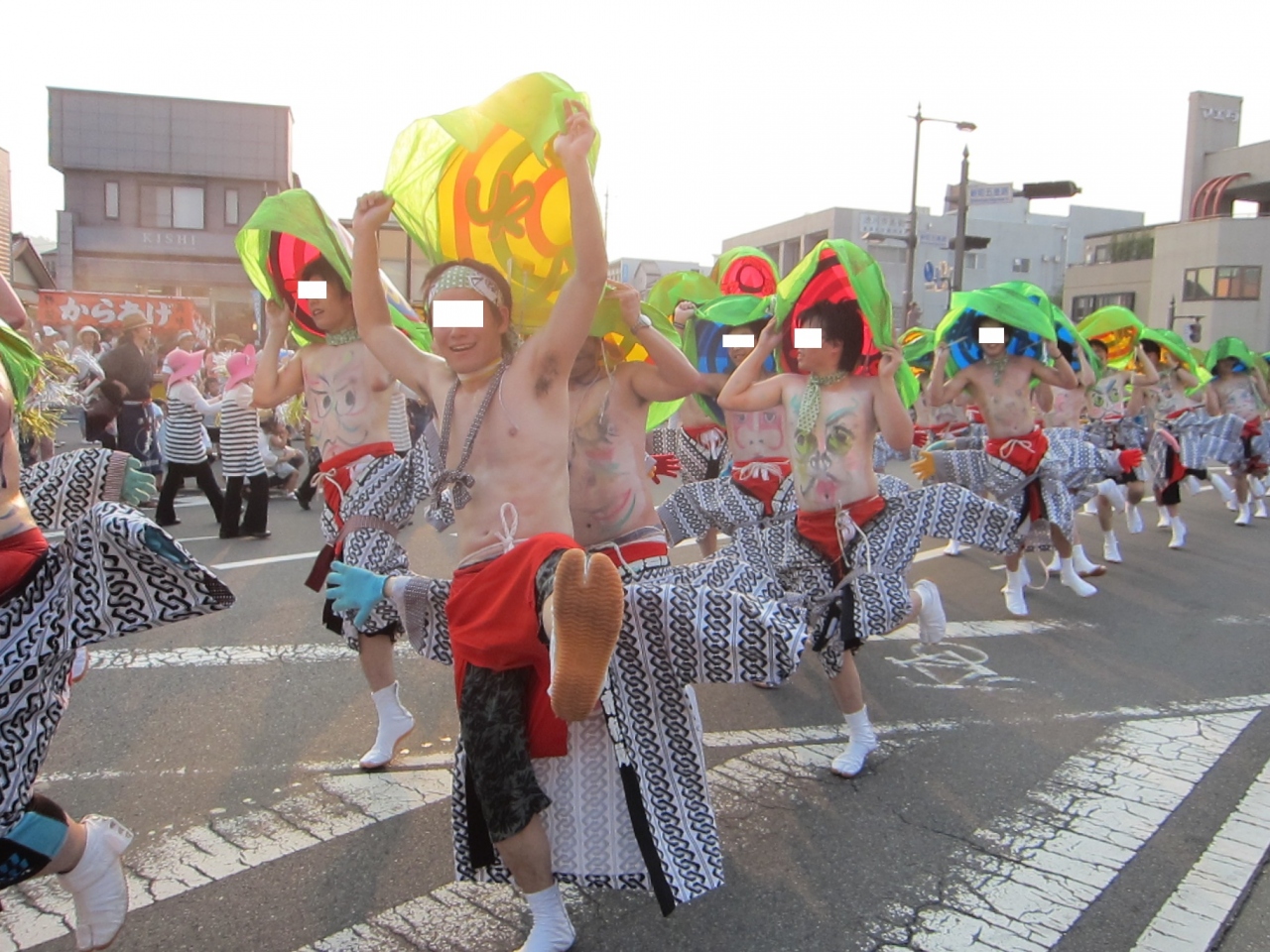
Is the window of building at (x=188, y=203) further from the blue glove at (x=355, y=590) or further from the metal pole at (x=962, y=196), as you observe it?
the blue glove at (x=355, y=590)

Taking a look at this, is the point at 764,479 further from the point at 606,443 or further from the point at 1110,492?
the point at 1110,492

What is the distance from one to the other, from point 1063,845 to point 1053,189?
16.2m

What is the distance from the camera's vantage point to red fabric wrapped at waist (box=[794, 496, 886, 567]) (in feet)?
13.6

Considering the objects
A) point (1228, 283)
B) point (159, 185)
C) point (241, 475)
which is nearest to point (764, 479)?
point (241, 475)

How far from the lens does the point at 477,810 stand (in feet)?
8.98

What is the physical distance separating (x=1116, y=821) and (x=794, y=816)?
3.72 ft

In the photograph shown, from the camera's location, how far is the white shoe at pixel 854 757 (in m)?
3.86

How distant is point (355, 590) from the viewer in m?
2.76

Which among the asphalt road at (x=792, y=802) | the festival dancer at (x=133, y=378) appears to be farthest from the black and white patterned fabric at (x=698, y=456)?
the festival dancer at (x=133, y=378)

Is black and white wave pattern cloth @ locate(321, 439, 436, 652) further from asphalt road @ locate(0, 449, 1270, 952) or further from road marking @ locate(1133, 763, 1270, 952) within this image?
road marking @ locate(1133, 763, 1270, 952)

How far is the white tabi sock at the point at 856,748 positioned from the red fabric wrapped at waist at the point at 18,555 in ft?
9.27

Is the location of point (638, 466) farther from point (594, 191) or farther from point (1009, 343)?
point (1009, 343)

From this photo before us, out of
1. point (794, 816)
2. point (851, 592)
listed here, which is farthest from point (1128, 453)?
point (794, 816)

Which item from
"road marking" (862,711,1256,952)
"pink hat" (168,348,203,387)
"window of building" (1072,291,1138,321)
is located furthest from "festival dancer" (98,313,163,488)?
"window of building" (1072,291,1138,321)
